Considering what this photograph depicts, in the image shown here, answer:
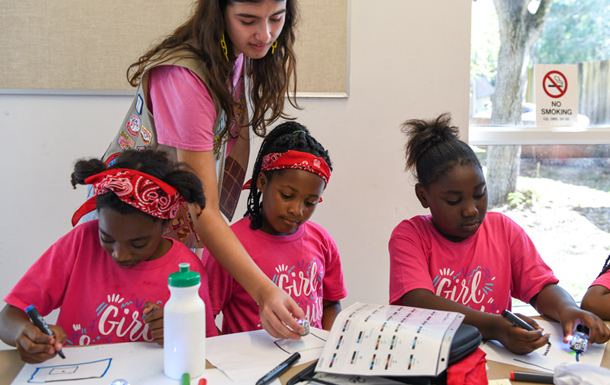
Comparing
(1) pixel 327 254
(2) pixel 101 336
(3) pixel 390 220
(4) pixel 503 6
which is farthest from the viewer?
(4) pixel 503 6

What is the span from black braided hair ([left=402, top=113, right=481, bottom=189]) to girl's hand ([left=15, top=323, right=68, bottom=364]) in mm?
1014

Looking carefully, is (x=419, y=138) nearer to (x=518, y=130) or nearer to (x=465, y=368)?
(x=465, y=368)

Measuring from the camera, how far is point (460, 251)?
1330 mm

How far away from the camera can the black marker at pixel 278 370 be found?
76 cm

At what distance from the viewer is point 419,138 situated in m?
1.44

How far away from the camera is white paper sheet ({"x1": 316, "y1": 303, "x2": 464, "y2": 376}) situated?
29.9 inches

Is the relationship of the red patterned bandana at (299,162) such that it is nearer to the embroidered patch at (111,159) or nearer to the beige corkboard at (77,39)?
the embroidered patch at (111,159)

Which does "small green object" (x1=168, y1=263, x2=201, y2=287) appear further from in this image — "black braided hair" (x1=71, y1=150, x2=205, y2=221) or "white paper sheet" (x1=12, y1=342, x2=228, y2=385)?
"black braided hair" (x1=71, y1=150, x2=205, y2=221)

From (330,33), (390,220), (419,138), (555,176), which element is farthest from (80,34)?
(555,176)

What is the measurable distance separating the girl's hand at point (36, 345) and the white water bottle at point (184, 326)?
0.67 feet

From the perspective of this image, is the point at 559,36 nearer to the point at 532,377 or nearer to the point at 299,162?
the point at 299,162

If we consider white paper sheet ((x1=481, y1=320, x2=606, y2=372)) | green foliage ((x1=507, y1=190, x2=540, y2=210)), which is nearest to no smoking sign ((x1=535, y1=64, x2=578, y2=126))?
→ green foliage ((x1=507, y1=190, x2=540, y2=210))

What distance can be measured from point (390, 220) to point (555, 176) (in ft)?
3.13

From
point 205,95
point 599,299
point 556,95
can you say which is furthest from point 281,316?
point 556,95
